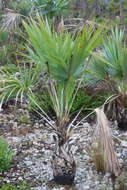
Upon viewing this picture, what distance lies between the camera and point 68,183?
3.74 meters

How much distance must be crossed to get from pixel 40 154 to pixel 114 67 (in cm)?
160

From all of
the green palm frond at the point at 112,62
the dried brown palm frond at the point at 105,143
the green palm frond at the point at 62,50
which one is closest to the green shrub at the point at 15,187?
the dried brown palm frond at the point at 105,143

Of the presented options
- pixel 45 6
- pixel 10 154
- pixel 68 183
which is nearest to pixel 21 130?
pixel 10 154

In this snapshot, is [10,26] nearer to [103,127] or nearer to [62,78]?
[62,78]

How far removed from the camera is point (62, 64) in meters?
3.37

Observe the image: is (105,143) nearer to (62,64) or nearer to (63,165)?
(63,165)

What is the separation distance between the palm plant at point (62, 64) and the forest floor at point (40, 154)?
25cm

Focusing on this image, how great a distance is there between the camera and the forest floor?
149 inches

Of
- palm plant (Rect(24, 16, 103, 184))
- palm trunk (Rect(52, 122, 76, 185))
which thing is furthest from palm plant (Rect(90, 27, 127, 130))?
palm trunk (Rect(52, 122, 76, 185))

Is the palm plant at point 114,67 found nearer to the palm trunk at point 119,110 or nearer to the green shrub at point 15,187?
the palm trunk at point 119,110

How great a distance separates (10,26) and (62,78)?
11.8ft

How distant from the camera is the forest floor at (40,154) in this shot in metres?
3.79

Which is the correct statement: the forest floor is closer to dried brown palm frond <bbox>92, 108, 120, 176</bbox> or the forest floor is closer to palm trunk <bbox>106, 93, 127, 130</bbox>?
palm trunk <bbox>106, 93, 127, 130</bbox>

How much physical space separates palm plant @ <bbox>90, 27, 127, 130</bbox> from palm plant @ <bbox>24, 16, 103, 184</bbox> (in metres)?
0.94
